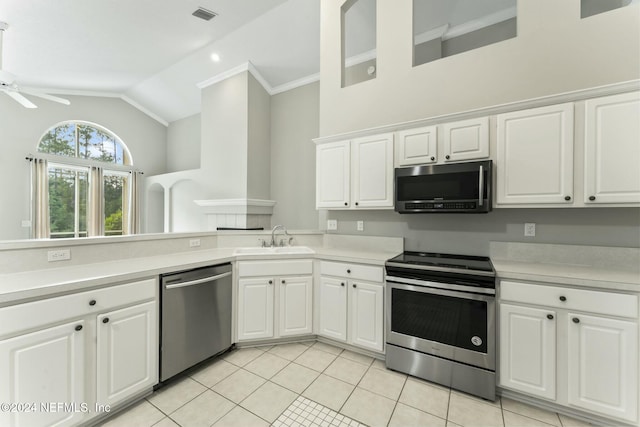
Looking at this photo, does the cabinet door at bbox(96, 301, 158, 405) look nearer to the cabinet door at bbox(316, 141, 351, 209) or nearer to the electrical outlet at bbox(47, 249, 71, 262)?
the electrical outlet at bbox(47, 249, 71, 262)

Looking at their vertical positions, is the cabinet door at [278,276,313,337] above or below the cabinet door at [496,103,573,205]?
below

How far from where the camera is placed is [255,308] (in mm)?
2531

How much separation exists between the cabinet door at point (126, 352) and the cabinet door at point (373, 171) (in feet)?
6.63

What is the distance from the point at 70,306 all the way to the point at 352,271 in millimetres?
1970

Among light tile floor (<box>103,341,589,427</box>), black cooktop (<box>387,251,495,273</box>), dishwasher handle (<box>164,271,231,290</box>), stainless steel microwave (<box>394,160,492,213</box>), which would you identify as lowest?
light tile floor (<box>103,341,589,427</box>)

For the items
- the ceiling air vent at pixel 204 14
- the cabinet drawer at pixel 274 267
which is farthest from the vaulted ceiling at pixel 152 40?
the cabinet drawer at pixel 274 267

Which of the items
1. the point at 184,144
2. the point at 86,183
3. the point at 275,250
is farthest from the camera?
the point at 184,144

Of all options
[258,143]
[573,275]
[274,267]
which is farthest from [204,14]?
[573,275]

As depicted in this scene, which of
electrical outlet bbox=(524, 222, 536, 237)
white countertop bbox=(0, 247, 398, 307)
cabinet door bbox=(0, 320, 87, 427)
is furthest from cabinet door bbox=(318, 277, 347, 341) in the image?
cabinet door bbox=(0, 320, 87, 427)

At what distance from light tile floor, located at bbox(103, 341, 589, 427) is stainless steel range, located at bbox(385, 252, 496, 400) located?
0.44 feet

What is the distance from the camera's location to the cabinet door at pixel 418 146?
2383 millimetres

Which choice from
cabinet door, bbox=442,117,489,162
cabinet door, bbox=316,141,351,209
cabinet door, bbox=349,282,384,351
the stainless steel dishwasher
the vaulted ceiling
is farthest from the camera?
the vaulted ceiling

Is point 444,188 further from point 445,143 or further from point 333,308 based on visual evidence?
point 333,308

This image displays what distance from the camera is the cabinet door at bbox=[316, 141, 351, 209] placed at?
2.79 meters
